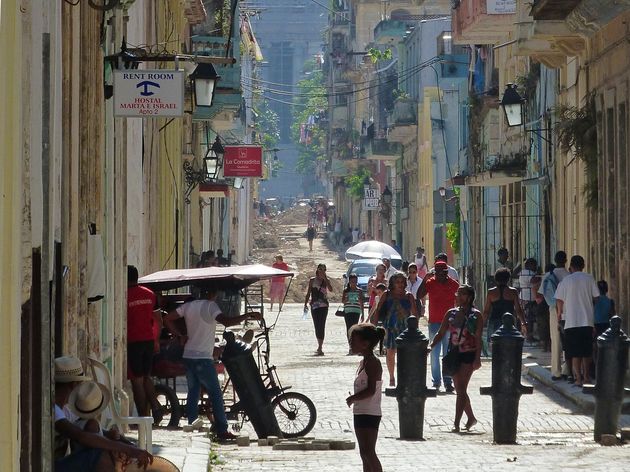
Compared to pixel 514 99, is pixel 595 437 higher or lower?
lower

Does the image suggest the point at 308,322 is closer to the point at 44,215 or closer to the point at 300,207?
the point at 44,215

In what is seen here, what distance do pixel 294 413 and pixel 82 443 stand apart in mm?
7144

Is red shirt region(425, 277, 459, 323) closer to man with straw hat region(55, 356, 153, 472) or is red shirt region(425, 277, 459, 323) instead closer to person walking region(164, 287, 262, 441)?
person walking region(164, 287, 262, 441)

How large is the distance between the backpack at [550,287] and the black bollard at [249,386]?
676 centimetres

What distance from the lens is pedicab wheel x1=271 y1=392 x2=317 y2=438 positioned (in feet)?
53.7

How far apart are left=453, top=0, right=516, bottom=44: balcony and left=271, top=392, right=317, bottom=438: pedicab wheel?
58.4 ft

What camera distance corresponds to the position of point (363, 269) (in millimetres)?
45688

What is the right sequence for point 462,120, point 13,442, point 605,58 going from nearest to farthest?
point 13,442, point 605,58, point 462,120

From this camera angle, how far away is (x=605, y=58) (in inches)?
936

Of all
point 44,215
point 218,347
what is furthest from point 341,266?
point 44,215

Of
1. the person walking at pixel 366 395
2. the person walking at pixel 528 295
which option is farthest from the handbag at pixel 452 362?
the person walking at pixel 528 295

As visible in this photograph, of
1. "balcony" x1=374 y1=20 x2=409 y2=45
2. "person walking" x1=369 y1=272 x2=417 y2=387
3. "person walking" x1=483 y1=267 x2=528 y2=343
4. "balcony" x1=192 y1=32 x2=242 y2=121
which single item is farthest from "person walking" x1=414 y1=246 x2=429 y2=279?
"balcony" x1=374 y1=20 x2=409 y2=45

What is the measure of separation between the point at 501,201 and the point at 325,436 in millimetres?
23774

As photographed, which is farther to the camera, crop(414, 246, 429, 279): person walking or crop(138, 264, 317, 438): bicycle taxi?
crop(414, 246, 429, 279): person walking
